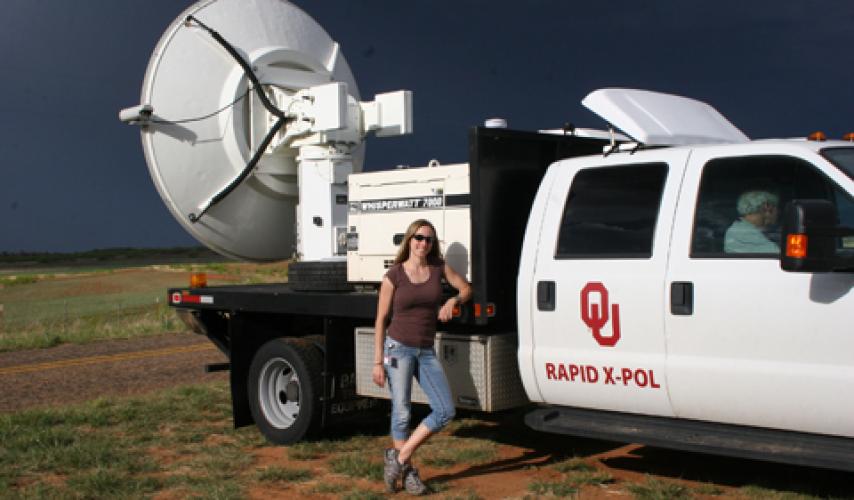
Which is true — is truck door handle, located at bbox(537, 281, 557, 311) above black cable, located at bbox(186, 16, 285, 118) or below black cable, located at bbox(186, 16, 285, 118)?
below

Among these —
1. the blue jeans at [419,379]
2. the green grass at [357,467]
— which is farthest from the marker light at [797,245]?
the green grass at [357,467]

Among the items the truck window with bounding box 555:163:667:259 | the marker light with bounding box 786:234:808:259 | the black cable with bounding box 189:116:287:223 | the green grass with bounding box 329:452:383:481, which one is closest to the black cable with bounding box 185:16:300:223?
the black cable with bounding box 189:116:287:223

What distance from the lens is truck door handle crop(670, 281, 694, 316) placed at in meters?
5.87

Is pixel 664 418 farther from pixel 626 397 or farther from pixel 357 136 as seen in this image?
pixel 357 136

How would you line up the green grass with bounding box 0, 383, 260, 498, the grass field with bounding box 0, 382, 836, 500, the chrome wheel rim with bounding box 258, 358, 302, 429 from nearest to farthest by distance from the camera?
the grass field with bounding box 0, 382, 836, 500 → the green grass with bounding box 0, 383, 260, 498 → the chrome wheel rim with bounding box 258, 358, 302, 429

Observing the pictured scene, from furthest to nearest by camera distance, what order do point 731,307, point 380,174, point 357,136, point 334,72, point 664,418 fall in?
1. point 334,72
2. point 357,136
3. point 380,174
4. point 664,418
5. point 731,307

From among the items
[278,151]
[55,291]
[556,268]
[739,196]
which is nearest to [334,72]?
[278,151]

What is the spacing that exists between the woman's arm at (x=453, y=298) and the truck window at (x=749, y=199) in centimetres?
153

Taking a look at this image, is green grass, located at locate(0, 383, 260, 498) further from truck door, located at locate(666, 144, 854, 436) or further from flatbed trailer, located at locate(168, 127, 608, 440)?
truck door, located at locate(666, 144, 854, 436)

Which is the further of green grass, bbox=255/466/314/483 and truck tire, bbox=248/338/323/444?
truck tire, bbox=248/338/323/444

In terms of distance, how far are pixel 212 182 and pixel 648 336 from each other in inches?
257

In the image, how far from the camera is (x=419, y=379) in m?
6.58

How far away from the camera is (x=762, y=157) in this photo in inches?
231

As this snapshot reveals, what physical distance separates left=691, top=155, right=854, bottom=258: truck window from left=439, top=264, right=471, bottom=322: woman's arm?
153cm
